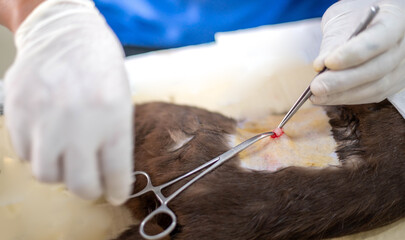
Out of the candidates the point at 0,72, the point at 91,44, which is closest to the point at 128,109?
the point at 91,44

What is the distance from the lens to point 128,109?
2.40 feet

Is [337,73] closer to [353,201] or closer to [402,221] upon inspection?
[353,201]

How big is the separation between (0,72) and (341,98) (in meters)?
1.70

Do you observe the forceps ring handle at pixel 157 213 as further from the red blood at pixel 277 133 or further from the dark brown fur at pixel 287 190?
the red blood at pixel 277 133

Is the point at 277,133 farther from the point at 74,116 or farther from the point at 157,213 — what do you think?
the point at 74,116

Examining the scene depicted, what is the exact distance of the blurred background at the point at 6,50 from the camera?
1780 millimetres

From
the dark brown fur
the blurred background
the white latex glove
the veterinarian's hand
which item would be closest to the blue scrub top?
the blurred background

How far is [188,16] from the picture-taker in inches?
69.4

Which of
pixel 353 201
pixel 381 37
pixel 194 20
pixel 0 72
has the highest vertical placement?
pixel 381 37

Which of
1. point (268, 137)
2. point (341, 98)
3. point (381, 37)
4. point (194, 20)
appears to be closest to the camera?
point (381, 37)

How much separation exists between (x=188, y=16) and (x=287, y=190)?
3.56 feet

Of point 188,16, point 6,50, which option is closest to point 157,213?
point 188,16

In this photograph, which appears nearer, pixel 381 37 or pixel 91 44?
pixel 91 44

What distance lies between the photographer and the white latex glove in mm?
688
